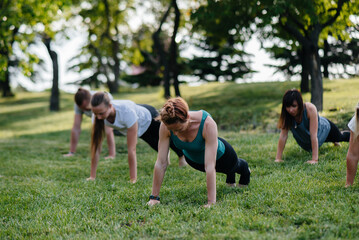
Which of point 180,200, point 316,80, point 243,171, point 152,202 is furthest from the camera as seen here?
point 316,80

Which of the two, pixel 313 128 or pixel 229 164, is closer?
pixel 229 164

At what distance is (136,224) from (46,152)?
7.10 metres

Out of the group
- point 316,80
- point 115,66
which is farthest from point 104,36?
point 316,80

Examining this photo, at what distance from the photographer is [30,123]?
2002 cm

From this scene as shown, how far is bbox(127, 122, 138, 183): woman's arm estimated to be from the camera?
5566 mm

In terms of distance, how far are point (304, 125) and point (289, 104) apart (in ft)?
1.82

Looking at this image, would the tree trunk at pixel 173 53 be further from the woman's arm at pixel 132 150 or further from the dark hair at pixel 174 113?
the dark hair at pixel 174 113

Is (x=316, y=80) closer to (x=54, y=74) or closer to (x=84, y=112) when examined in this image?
(x=84, y=112)

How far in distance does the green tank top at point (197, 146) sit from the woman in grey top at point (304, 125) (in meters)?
2.08

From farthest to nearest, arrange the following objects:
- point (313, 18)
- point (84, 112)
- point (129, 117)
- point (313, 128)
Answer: point (313, 18) < point (84, 112) < point (313, 128) < point (129, 117)

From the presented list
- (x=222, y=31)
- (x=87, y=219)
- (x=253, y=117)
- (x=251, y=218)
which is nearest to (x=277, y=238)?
(x=251, y=218)

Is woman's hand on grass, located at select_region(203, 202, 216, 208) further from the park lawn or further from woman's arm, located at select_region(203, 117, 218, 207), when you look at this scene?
woman's arm, located at select_region(203, 117, 218, 207)

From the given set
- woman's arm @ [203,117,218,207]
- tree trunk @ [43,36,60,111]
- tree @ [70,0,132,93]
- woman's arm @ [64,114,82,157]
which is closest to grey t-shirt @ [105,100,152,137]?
woman's arm @ [203,117,218,207]

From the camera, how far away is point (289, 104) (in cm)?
586
